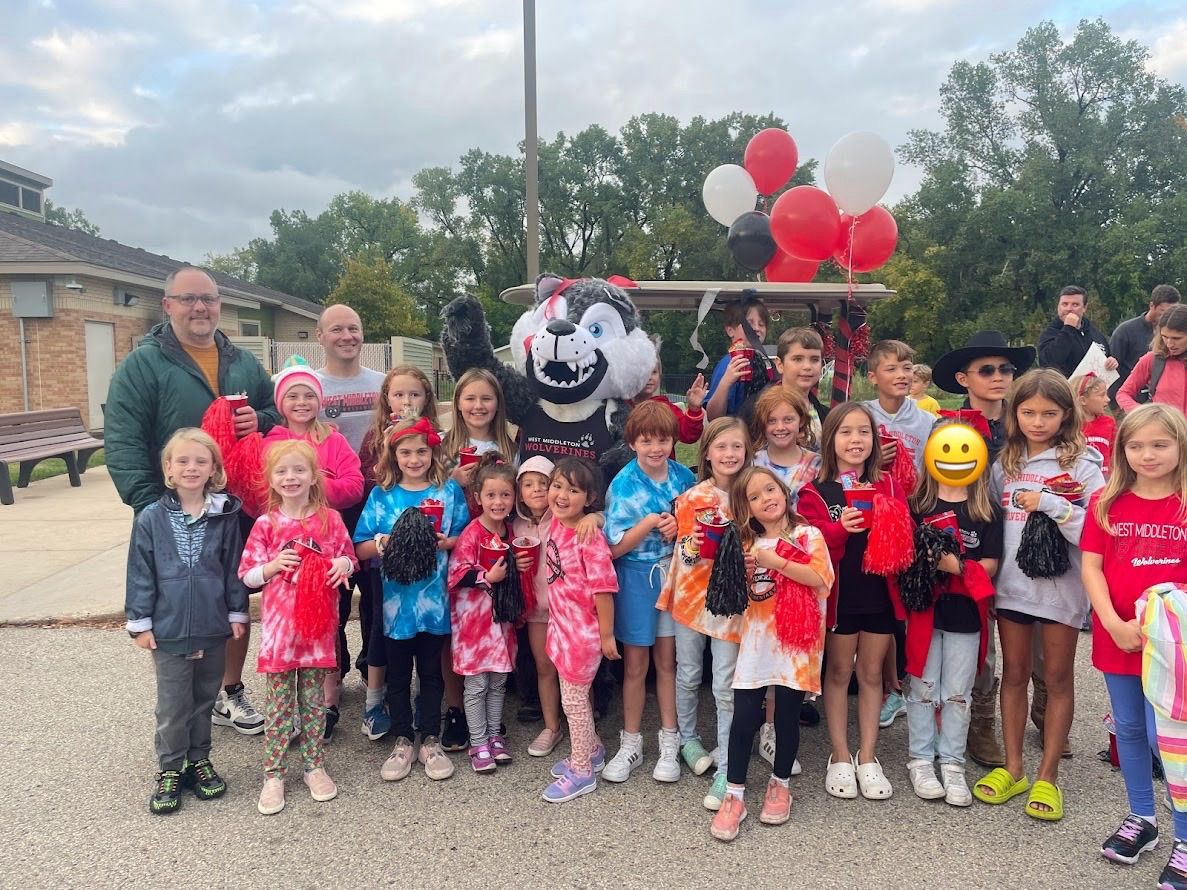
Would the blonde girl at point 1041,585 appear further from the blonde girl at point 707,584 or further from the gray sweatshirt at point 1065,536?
the blonde girl at point 707,584

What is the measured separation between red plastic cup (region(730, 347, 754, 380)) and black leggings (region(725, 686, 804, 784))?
1627mm

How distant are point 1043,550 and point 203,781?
3326 millimetres

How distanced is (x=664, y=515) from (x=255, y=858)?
1.90 m

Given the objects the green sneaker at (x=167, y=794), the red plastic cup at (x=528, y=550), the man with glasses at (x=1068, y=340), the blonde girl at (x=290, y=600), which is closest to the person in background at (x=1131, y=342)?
the man with glasses at (x=1068, y=340)

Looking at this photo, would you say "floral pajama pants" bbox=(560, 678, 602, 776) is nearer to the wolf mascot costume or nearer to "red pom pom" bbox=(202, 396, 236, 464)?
the wolf mascot costume

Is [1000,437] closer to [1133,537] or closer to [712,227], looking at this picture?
[1133,537]

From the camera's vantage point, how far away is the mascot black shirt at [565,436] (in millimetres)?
3795

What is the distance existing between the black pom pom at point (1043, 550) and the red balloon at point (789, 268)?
3.04 m

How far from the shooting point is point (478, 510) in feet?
11.6

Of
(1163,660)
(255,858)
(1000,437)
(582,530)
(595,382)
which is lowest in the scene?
(255,858)

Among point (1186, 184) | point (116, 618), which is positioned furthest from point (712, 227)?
point (116, 618)

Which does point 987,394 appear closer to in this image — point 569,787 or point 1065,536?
point 1065,536

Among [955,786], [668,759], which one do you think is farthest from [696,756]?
[955,786]

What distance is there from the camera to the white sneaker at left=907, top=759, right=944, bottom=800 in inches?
118
